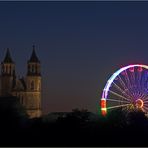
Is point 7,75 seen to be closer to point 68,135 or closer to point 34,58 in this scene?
point 34,58

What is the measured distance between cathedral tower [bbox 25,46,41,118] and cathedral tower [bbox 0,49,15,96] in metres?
4.24

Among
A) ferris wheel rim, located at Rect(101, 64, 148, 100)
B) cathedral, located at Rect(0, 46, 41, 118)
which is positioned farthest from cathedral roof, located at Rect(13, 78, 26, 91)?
ferris wheel rim, located at Rect(101, 64, 148, 100)

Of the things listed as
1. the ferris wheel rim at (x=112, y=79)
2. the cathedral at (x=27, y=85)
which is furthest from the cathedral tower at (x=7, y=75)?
the ferris wheel rim at (x=112, y=79)

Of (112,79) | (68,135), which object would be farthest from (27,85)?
(68,135)

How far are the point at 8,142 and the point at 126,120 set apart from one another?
32651mm

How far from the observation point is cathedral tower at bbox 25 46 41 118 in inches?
6516

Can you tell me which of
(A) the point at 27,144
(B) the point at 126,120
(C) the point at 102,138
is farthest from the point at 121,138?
(B) the point at 126,120

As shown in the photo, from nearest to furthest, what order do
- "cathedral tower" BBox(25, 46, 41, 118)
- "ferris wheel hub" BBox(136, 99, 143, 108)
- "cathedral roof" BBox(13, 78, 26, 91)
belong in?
"ferris wheel hub" BBox(136, 99, 143, 108)
"cathedral tower" BBox(25, 46, 41, 118)
"cathedral roof" BBox(13, 78, 26, 91)

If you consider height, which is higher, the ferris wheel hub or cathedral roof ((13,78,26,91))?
cathedral roof ((13,78,26,91))

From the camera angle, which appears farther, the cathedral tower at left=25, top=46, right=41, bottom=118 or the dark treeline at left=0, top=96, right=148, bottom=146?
the cathedral tower at left=25, top=46, right=41, bottom=118

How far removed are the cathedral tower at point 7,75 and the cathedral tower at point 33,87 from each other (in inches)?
167

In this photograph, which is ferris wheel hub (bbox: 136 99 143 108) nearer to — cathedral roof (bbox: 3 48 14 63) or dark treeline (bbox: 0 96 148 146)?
dark treeline (bbox: 0 96 148 146)

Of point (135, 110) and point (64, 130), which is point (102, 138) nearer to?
point (64, 130)

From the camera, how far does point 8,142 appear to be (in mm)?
53219
